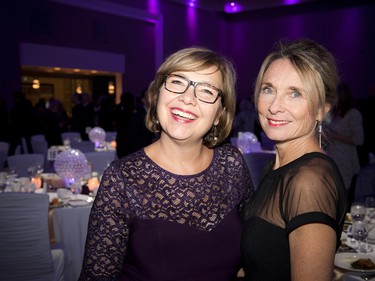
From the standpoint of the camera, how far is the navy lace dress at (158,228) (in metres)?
1.56

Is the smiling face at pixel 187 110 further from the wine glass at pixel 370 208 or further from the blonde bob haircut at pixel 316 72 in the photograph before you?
the wine glass at pixel 370 208

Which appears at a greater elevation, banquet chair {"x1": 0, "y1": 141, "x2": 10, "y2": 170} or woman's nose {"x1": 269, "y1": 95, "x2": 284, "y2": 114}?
woman's nose {"x1": 269, "y1": 95, "x2": 284, "y2": 114}

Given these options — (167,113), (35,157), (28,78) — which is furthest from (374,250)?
(28,78)

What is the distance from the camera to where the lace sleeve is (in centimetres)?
154

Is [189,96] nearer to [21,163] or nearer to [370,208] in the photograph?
[370,208]

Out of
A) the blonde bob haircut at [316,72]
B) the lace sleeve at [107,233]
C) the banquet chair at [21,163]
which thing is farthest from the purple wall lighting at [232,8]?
the lace sleeve at [107,233]

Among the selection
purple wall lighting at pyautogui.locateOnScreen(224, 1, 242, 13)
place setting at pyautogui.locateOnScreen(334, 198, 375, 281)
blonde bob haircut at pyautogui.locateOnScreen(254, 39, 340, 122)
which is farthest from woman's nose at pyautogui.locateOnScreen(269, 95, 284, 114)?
purple wall lighting at pyautogui.locateOnScreen(224, 1, 242, 13)

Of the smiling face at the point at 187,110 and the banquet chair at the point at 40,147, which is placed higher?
the smiling face at the point at 187,110

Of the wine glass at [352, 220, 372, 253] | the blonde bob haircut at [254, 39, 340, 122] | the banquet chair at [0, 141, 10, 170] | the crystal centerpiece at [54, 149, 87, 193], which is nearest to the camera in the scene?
the blonde bob haircut at [254, 39, 340, 122]

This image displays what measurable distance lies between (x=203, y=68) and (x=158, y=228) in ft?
2.23

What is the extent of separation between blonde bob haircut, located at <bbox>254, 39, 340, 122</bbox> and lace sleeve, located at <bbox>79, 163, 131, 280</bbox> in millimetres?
809

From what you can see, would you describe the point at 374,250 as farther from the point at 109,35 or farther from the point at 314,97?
the point at 109,35

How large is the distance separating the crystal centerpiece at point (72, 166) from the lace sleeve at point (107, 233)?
2.24 m

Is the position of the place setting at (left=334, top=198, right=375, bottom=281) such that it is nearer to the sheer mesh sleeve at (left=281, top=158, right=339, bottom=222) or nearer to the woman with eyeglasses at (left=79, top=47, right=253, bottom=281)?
the woman with eyeglasses at (left=79, top=47, right=253, bottom=281)
